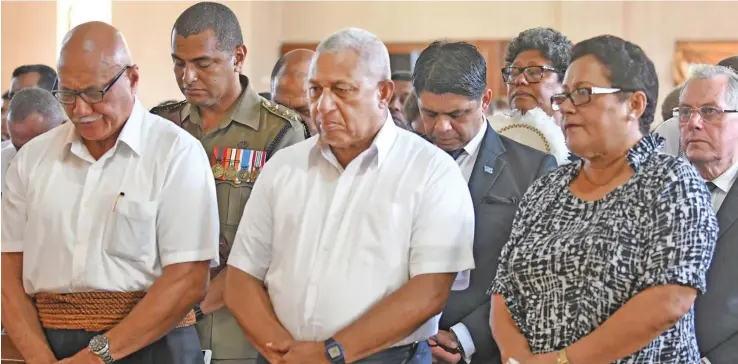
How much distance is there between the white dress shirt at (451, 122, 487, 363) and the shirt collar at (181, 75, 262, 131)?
2.21ft

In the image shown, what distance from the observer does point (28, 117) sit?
4.20 meters

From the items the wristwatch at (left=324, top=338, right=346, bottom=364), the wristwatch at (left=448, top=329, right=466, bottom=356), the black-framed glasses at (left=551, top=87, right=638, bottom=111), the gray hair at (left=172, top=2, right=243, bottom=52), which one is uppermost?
the gray hair at (left=172, top=2, right=243, bottom=52)

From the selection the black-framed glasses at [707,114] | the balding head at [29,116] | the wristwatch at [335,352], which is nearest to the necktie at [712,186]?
the black-framed glasses at [707,114]

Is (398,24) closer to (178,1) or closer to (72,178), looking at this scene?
(178,1)

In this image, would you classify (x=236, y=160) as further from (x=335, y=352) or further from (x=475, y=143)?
(x=335, y=352)

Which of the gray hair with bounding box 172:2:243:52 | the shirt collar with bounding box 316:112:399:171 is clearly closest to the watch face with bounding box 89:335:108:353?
the shirt collar with bounding box 316:112:399:171

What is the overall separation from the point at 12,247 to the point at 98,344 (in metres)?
0.42

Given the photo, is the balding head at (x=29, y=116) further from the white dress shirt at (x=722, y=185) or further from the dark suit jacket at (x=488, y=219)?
the white dress shirt at (x=722, y=185)

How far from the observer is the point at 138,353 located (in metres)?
2.66

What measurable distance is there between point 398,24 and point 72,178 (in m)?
7.21

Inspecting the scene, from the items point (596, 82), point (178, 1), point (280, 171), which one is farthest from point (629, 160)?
point (178, 1)

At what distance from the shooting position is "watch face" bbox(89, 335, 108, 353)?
8.37ft

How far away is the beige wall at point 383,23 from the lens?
7711 millimetres

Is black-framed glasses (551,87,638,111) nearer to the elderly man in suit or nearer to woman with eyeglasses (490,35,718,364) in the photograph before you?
woman with eyeglasses (490,35,718,364)
